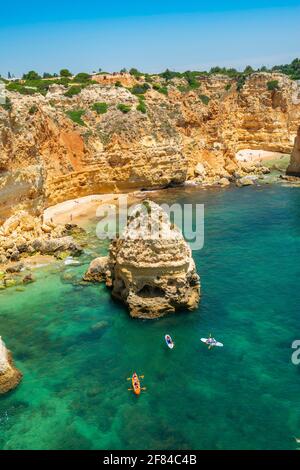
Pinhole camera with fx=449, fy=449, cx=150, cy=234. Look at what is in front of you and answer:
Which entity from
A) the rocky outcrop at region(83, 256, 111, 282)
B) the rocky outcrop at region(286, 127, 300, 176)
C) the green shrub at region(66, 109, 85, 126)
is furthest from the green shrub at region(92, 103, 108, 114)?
the rocky outcrop at region(83, 256, 111, 282)

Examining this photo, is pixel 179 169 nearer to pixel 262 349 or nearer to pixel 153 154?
pixel 153 154

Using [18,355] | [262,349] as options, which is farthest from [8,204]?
[262,349]

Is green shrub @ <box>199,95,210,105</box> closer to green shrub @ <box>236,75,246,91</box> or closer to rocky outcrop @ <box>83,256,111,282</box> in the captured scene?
green shrub @ <box>236,75,246,91</box>

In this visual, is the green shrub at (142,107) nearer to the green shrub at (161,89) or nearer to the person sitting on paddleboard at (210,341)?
the green shrub at (161,89)

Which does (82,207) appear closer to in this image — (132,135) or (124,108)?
(132,135)

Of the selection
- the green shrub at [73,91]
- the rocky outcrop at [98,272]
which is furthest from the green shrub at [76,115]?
the rocky outcrop at [98,272]

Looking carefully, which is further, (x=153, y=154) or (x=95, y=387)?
(x=153, y=154)
